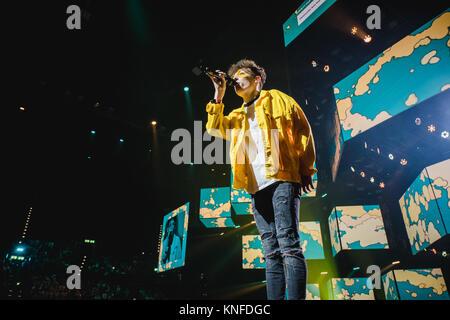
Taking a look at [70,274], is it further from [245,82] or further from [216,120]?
[245,82]

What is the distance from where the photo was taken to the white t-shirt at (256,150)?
1549 mm

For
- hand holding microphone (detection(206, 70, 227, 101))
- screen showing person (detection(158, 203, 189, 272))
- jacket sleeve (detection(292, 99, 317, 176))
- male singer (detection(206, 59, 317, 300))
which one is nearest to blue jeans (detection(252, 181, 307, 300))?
male singer (detection(206, 59, 317, 300))

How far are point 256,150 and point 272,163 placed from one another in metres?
0.22

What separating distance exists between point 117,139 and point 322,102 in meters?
5.55

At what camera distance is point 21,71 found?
4.68 meters

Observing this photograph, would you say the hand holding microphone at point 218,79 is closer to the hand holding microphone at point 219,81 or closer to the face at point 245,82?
the hand holding microphone at point 219,81

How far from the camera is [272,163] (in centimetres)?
148

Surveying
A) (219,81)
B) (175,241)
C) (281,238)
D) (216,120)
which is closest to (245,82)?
(219,81)

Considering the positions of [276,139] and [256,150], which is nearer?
[276,139]

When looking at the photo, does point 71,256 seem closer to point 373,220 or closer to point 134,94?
point 134,94

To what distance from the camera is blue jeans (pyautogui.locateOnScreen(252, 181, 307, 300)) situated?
1227 millimetres

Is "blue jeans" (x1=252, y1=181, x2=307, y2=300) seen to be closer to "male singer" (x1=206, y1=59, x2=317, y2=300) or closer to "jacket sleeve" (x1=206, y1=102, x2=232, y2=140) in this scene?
"male singer" (x1=206, y1=59, x2=317, y2=300)

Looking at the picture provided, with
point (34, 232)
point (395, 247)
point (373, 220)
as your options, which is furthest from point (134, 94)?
point (395, 247)

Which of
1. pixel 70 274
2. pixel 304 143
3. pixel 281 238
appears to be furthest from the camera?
pixel 70 274
